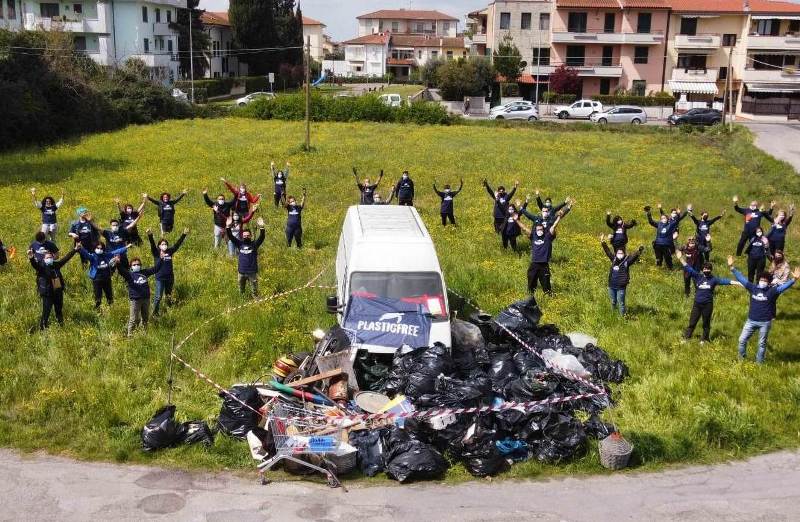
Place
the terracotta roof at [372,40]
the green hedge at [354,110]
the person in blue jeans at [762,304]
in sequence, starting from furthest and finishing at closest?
1. the terracotta roof at [372,40]
2. the green hedge at [354,110]
3. the person in blue jeans at [762,304]

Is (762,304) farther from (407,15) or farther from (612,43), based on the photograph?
(407,15)

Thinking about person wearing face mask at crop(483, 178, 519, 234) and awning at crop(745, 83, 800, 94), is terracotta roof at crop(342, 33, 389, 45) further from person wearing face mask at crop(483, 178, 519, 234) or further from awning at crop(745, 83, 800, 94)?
person wearing face mask at crop(483, 178, 519, 234)

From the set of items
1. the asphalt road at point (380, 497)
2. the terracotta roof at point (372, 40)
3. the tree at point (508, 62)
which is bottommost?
the asphalt road at point (380, 497)

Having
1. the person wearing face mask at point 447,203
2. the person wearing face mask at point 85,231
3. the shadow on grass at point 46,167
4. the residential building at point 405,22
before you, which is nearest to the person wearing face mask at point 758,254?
the person wearing face mask at point 447,203

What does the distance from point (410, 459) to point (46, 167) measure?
26.2 meters

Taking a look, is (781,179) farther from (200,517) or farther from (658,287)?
(200,517)

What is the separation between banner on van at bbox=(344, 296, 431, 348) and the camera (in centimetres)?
1107

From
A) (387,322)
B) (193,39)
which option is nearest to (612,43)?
(193,39)

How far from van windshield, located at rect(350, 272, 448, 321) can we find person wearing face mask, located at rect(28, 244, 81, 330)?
17.4ft

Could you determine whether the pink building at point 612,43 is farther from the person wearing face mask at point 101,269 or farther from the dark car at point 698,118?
the person wearing face mask at point 101,269

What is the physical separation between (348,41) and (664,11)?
160 feet

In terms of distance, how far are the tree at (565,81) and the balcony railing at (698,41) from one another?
883 centimetres

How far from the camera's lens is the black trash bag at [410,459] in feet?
29.2

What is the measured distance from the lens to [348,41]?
99.8 metres
